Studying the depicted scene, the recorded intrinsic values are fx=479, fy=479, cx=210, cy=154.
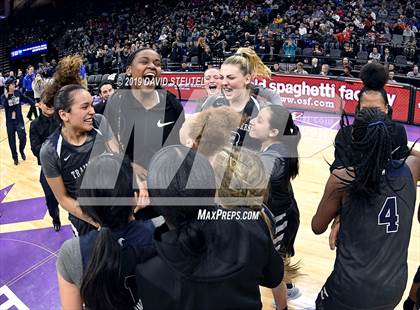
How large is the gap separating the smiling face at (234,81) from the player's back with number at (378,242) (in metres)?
1.95

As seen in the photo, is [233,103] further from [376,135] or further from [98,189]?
[98,189]

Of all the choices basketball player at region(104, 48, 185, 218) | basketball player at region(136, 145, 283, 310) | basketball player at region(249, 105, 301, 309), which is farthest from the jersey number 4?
basketball player at region(104, 48, 185, 218)

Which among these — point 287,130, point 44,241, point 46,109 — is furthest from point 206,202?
point 44,241

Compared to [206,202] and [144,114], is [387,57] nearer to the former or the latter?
[144,114]

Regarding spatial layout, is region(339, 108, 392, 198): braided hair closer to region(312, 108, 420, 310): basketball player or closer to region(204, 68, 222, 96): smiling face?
region(312, 108, 420, 310): basketball player

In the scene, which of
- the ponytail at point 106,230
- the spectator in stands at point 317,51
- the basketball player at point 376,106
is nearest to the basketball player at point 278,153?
the basketball player at point 376,106

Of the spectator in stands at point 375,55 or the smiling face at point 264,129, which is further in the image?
the spectator in stands at point 375,55

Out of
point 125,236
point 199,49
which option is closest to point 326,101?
point 199,49

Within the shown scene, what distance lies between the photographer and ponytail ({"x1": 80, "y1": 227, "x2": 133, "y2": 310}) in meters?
1.74

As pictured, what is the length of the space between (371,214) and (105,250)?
1272 mm

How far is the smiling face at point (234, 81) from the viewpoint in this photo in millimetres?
4051

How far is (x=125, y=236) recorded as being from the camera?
6.42 feet

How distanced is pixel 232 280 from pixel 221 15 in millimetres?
20252

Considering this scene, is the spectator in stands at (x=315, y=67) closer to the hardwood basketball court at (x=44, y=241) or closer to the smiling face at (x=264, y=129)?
the hardwood basketball court at (x=44, y=241)
